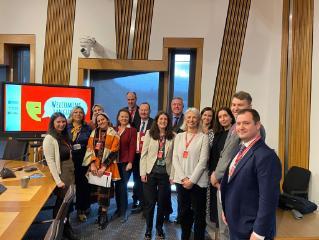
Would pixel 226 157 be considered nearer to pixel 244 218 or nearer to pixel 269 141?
pixel 244 218

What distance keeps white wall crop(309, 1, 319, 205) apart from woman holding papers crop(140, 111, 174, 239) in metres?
1.50

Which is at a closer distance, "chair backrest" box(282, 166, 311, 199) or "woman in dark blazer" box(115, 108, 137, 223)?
"chair backrest" box(282, 166, 311, 199)

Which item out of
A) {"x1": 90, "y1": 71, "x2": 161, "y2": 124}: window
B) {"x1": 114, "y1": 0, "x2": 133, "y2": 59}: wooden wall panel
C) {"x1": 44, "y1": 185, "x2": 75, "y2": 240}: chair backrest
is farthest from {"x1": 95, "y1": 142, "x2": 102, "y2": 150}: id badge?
{"x1": 114, "y1": 0, "x2": 133, "y2": 59}: wooden wall panel

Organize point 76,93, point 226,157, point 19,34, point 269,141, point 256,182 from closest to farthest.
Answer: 1. point 256,182
2. point 226,157
3. point 269,141
4. point 76,93
5. point 19,34

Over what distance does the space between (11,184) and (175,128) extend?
6.43ft

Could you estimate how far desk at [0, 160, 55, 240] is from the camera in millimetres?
1884

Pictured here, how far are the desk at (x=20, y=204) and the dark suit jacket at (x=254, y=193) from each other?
1300 millimetres

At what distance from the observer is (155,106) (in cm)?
550

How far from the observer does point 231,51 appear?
497 cm

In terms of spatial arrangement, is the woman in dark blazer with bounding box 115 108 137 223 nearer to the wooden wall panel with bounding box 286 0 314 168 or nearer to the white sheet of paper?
the white sheet of paper

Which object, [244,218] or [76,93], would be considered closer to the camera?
[244,218]

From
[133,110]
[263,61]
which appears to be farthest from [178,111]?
[263,61]

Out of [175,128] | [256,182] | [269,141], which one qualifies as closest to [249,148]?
[256,182]

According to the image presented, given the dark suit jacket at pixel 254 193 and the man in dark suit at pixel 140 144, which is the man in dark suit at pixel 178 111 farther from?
the dark suit jacket at pixel 254 193
